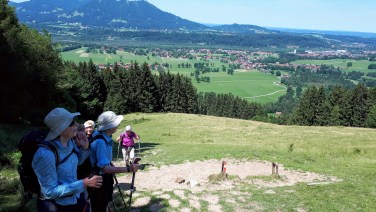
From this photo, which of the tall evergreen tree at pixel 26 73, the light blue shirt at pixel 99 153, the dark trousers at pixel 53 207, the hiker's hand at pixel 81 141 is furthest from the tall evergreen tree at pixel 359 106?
the dark trousers at pixel 53 207

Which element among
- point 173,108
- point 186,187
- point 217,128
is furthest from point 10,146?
point 173,108

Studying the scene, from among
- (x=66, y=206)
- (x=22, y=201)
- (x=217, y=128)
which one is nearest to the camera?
(x=66, y=206)

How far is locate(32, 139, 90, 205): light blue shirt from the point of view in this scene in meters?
5.54

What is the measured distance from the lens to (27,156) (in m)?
5.63

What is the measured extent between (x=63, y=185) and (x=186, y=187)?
1034cm

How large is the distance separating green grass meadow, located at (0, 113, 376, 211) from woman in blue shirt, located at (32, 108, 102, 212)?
5730mm

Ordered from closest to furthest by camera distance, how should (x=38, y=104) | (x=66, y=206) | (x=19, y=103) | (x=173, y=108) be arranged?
1. (x=66, y=206)
2. (x=19, y=103)
3. (x=38, y=104)
4. (x=173, y=108)

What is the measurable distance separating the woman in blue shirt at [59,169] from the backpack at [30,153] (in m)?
0.08

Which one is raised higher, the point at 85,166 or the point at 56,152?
the point at 56,152

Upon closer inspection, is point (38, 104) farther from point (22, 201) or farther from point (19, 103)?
point (22, 201)

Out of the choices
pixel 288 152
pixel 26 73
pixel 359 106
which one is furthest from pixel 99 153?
pixel 359 106

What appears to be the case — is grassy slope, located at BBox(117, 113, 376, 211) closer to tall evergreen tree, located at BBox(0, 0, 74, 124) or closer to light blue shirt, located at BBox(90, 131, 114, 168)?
light blue shirt, located at BBox(90, 131, 114, 168)

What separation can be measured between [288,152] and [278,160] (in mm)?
4471

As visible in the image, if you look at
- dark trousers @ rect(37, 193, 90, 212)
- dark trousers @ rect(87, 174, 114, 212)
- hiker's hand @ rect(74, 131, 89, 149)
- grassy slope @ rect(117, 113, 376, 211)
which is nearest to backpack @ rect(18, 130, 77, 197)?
dark trousers @ rect(37, 193, 90, 212)
